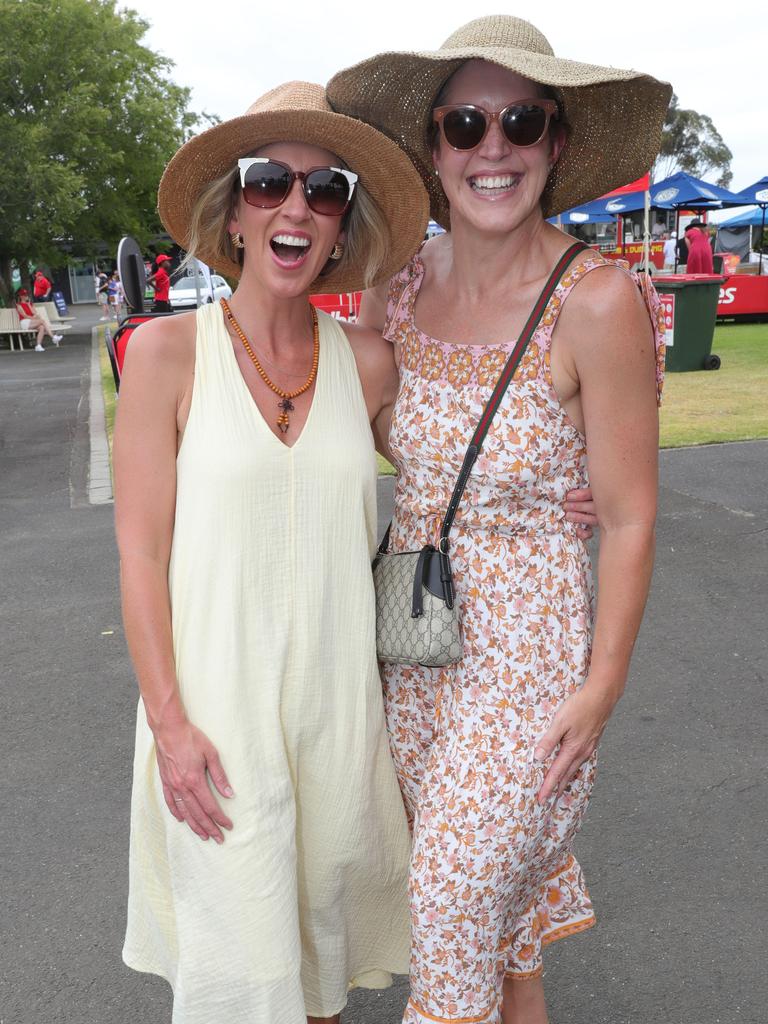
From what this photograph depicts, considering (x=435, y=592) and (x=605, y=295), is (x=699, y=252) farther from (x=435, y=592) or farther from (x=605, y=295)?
(x=435, y=592)

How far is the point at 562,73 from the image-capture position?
2006 millimetres

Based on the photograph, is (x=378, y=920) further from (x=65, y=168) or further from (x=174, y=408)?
(x=65, y=168)

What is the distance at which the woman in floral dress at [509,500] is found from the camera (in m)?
1.95

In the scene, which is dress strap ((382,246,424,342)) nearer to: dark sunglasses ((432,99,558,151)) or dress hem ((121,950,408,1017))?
dark sunglasses ((432,99,558,151))

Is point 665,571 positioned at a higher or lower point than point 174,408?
lower

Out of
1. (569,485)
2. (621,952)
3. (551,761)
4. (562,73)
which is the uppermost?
(562,73)

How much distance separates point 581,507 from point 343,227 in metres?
0.85

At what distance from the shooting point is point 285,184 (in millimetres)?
2033

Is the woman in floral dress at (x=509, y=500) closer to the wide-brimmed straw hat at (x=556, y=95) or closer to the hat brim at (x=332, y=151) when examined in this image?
the wide-brimmed straw hat at (x=556, y=95)

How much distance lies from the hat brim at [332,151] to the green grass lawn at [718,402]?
17.4ft

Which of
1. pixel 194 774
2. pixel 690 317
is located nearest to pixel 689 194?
pixel 690 317

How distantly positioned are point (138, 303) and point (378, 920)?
896cm

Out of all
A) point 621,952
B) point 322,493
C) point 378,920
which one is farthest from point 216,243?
point 621,952

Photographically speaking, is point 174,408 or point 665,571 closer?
point 174,408
